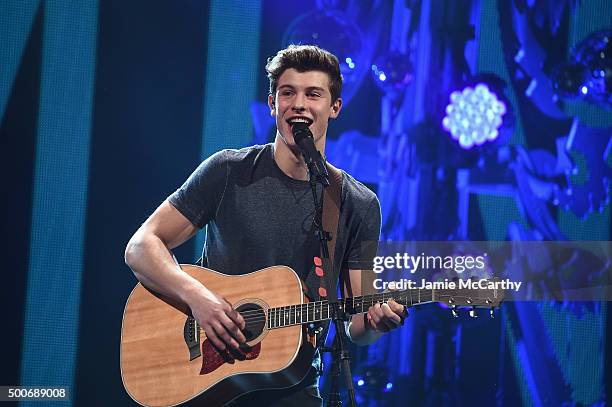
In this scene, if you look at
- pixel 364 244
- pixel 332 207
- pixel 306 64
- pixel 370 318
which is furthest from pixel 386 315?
pixel 306 64

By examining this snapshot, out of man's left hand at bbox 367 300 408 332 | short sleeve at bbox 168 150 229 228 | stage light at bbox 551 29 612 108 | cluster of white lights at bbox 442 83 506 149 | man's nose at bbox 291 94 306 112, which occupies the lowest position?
man's left hand at bbox 367 300 408 332

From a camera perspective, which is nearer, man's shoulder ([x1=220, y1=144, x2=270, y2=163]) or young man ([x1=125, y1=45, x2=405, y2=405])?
young man ([x1=125, y1=45, x2=405, y2=405])

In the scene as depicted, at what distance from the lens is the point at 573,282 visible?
4.95 metres

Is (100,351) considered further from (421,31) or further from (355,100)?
(421,31)

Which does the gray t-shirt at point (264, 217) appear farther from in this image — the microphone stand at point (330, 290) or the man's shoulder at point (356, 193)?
the microphone stand at point (330, 290)

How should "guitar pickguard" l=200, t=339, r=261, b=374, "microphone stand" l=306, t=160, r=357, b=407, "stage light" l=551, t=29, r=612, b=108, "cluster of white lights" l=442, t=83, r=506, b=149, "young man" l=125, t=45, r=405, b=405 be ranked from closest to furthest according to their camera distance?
"microphone stand" l=306, t=160, r=357, b=407 → "guitar pickguard" l=200, t=339, r=261, b=374 → "young man" l=125, t=45, r=405, b=405 → "stage light" l=551, t=29, r=612, b=108 → "cluster of white lights" l=442, t=83, r=506, b=149

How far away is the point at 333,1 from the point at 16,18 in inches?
80.6

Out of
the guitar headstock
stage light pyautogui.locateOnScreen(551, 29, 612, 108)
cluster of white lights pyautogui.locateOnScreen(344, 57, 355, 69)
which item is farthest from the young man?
stage light pyautogui.locateOnScreen(551, 29, 612, 108)

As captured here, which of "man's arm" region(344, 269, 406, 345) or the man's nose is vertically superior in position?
the man's nose

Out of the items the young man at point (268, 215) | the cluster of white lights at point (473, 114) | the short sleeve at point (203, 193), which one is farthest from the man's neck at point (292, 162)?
the cluster of white lights at point (473, 114)

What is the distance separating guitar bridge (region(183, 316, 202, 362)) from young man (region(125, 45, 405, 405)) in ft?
0.35

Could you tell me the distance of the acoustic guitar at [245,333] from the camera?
2.84 metres

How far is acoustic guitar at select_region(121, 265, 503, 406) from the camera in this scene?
9.31 ft

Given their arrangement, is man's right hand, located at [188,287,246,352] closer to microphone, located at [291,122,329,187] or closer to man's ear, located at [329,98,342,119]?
microphone, located at [291,122,329,187]
